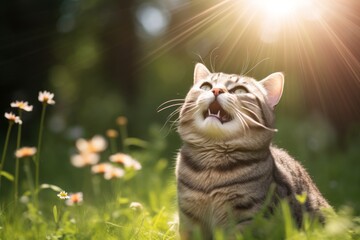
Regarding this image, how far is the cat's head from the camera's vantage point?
3.07 meters

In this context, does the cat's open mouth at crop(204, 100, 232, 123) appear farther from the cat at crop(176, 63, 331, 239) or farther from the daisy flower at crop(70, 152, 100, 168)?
the daisy flower at crop(70, 152, 100, 168)

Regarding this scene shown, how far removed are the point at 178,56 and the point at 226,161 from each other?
12.2 m

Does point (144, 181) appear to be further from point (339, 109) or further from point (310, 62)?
point (339, 109)

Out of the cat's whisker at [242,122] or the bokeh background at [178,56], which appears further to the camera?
the bokeh background at [178,56]

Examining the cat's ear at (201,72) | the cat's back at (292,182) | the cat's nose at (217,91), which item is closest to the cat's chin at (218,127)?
the cat's nose at (217,91)

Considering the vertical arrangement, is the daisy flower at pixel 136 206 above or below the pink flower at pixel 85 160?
below

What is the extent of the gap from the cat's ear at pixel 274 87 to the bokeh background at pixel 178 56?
0.19m

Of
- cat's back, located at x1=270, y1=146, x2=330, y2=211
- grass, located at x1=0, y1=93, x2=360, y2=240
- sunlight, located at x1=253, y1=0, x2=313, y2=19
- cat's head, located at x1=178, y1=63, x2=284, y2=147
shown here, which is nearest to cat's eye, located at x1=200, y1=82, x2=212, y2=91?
cat's head, located at x1=178, y1=63, x2=284, y2=147

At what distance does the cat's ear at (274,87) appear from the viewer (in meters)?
3.37

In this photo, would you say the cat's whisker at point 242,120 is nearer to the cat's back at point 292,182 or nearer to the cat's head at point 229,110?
the cat's head at point 229,110

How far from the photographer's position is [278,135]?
784 centimetres

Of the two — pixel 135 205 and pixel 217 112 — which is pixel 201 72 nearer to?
pixel 217 112

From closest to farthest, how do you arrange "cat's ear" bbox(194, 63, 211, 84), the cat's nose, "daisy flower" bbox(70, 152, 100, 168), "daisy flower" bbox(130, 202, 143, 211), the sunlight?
1. "daisy flower" bbox(70, 152, 100, 168)
2. the cat's nose
3. "daisy flower" bbox(130, 202, 143, 211)
4. "cat's ear" bbox(194, 63, 211, 84)
5. the sunlight

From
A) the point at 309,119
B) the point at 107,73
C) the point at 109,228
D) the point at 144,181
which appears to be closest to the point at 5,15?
the point at 107,73
